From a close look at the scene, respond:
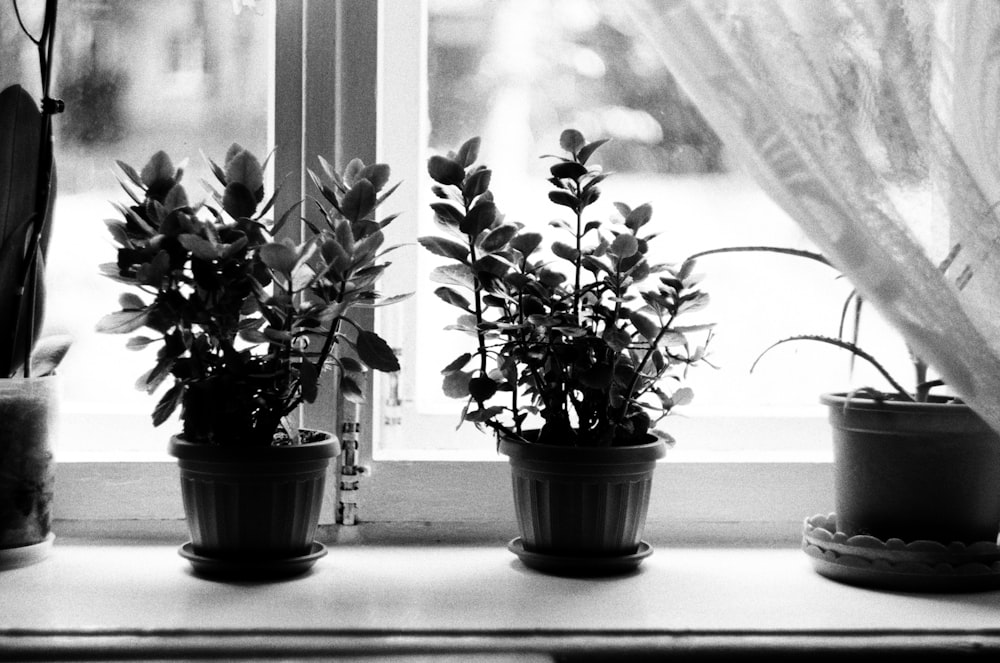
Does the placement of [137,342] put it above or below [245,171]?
below

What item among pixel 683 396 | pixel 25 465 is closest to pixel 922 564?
pixel 683 396

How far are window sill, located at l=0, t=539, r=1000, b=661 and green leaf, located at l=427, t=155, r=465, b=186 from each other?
1.48 ft

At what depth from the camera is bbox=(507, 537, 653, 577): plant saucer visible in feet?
3.54

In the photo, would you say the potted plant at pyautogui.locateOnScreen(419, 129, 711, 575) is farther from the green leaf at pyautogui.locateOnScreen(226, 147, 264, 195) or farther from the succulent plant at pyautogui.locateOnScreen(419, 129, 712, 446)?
the green leaf at pyautogui.locateOnScreen(226, 147, 264, 195)

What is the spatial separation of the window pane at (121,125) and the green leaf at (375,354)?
0.38 metres

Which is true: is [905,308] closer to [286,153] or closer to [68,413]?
[286,153]

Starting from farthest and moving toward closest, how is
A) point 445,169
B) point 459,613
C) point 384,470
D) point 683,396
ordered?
point 384,470 < point 683,396 < point 445,169 < point 459,613

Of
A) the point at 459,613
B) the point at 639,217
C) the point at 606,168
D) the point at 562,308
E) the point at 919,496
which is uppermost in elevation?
the point at 606,168

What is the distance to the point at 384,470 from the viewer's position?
1.27 m

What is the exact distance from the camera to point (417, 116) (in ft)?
4.26

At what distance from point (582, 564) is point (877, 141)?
56 centimetres

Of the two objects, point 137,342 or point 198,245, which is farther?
point 137,342

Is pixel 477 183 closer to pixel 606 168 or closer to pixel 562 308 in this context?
pixel 562 308

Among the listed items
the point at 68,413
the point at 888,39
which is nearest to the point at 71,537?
the point at 68,413
